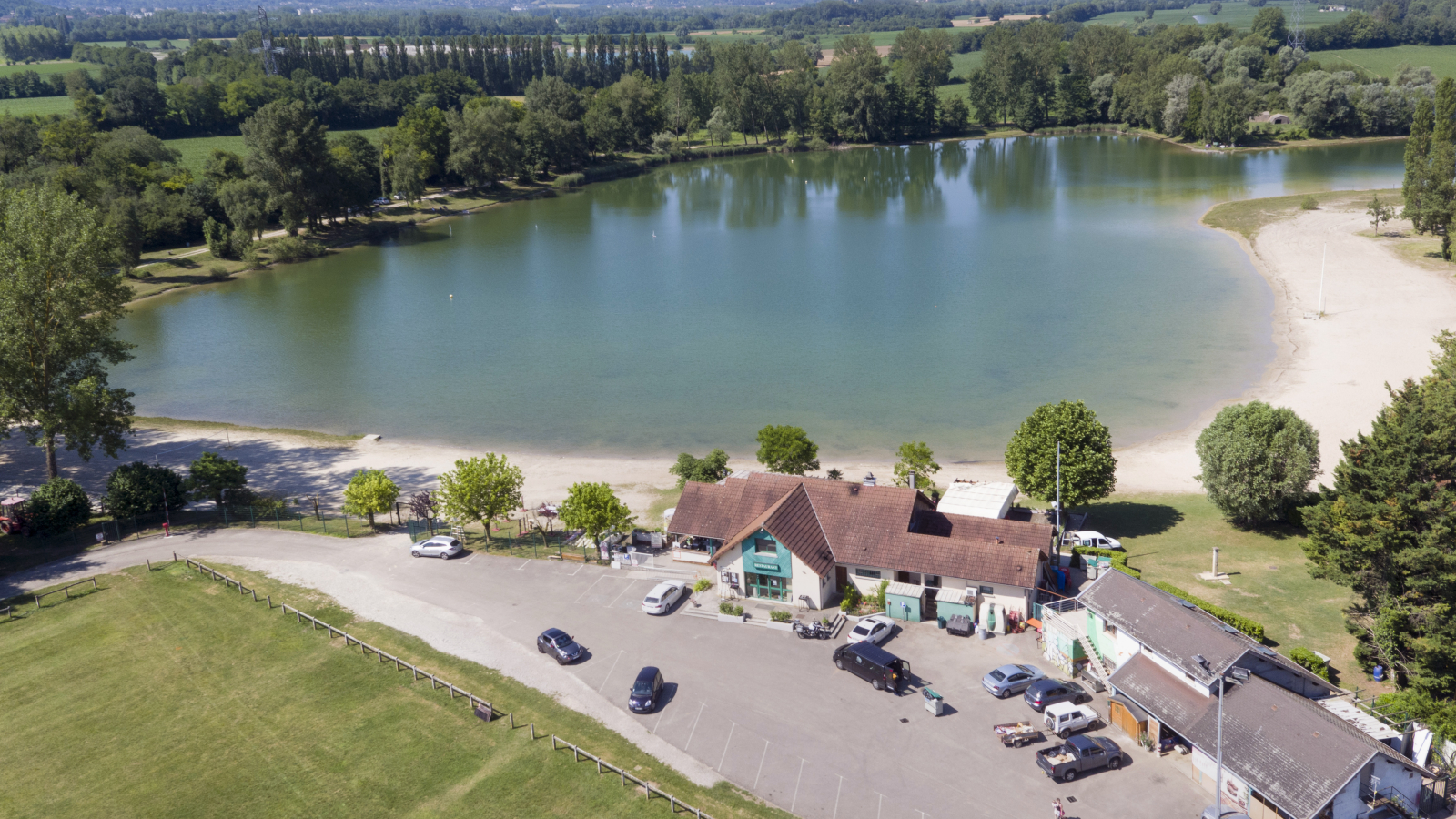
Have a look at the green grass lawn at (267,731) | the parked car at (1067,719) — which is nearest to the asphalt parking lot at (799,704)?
the parked car at (1067,719)

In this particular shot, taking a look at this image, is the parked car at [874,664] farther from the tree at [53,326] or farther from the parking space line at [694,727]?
the tree at [53,326]

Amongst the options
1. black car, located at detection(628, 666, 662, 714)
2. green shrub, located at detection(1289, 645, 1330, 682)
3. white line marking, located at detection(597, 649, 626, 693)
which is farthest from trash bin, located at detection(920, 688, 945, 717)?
green shrub, located at detection(1289, 645, 1330, 682)

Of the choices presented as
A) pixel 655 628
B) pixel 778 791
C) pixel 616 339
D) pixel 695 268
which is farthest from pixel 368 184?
pixel 778 791

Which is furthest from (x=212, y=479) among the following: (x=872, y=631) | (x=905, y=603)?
(x=905, y=603)

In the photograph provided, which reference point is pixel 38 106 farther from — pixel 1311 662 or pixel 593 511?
pixel 1311 662

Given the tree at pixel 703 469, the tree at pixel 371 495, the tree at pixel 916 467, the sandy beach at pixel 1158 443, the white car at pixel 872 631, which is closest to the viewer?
the white car at pixel 872 631

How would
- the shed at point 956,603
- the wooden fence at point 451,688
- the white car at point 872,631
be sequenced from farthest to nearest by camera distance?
the shed at point 956,603, the white car at point 872,631, the wooden fence at point 451,688
